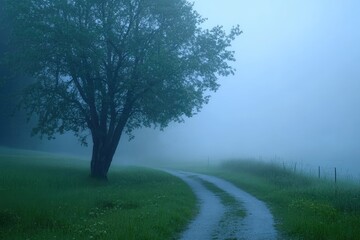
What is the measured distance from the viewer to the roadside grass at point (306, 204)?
14.6 metres

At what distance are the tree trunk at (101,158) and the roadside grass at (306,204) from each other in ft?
34.6

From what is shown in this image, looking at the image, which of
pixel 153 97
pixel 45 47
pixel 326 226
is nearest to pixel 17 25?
pixel 45 47

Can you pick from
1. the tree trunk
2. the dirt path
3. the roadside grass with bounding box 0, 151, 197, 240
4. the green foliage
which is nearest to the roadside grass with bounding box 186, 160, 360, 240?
the dirt path

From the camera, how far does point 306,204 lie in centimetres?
2134

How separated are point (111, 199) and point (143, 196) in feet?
8.44

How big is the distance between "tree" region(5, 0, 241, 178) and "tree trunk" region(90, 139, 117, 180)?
8 cm

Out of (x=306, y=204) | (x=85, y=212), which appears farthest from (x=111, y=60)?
(x=306, y=204)

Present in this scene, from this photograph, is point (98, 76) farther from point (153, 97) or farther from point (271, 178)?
point (271, 178)

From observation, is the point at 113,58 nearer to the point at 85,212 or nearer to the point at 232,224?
the point at 85,212

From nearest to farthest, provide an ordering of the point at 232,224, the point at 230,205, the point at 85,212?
the point at 232,224 < the point at 85,212 < the point at 230,205

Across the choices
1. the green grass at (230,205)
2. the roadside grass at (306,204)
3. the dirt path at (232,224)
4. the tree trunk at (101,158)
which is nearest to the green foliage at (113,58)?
the tree trunk at (101,158)

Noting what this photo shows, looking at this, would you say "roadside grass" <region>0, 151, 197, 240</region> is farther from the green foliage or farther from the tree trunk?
the green foliage

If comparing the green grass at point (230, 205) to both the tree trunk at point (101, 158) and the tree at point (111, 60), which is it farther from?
the tree trunk at point (101, 158)

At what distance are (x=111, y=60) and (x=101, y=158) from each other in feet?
25.8
